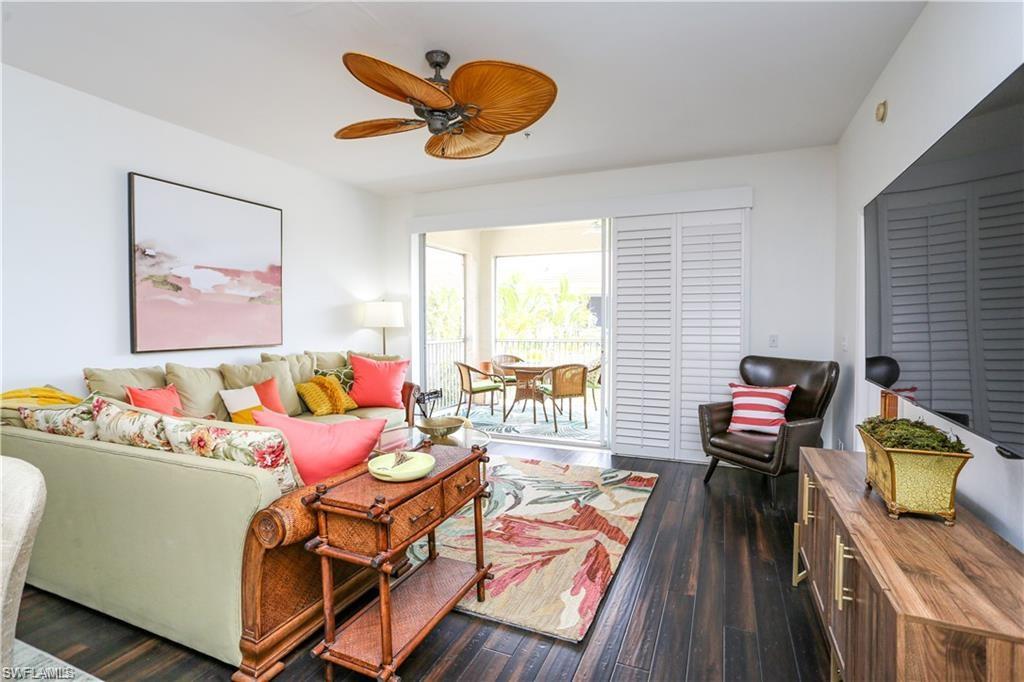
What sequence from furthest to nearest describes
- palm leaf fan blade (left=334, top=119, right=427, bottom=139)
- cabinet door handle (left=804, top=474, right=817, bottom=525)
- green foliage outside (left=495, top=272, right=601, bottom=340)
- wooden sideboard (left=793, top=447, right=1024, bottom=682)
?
green foliage outside (left=495, top=272, right=601, bottom=340)
palm leaf fan blade (left=334, top=119, right=427, bottom=139)
cabinet door handle (left=804, top=474, right=817, bottom=525)
wooden sideboard (left=793, top=447, right=1024, bottom=682)

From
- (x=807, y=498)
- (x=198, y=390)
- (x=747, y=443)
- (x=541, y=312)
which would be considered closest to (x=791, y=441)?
(x=747, y=443)

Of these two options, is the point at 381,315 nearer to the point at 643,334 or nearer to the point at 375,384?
the point at 375,384

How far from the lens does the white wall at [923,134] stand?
150cm

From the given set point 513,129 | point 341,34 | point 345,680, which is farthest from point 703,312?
point 345,680

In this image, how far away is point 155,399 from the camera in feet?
9.94

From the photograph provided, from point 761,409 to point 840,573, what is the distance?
2.26 m

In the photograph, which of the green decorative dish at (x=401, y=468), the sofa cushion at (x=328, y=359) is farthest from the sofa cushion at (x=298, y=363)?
the green decorative dish at (x=401, y=468)

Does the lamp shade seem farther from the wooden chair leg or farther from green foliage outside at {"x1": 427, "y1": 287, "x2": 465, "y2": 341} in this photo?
the wooden chair leg

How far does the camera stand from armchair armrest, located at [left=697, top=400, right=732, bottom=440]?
12.0ft

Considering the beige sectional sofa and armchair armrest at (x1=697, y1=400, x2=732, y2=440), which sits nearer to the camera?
the beige sectional sofa

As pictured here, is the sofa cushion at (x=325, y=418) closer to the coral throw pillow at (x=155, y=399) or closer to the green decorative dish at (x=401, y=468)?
the coral throw pillow at (x=155, y=399)

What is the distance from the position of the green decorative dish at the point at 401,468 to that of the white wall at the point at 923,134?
1789 millimetres

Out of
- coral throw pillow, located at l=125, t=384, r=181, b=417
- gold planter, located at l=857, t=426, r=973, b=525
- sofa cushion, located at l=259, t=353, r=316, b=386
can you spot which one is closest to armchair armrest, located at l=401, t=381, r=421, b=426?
sofa cushion, located at l=259, t=353, r=316, b=386

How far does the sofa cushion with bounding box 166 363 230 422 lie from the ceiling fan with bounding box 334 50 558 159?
201cm
